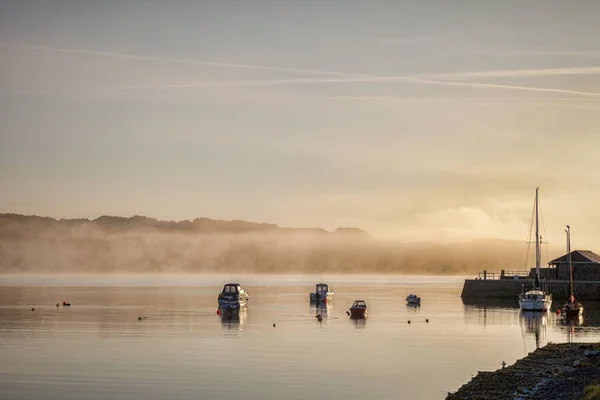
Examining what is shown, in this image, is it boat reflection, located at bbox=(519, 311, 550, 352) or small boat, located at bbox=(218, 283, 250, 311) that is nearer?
boat reflection, located at bbox=(519, 311, 550, 352)

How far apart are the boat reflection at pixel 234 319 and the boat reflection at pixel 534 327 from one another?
30.4 m

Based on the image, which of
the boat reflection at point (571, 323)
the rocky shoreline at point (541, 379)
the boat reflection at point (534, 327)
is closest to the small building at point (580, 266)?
the boat reflection at point (534, 327)

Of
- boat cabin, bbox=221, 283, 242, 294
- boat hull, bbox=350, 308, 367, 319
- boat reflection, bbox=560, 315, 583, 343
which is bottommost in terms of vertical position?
boat reflection, bbox=560, 315, 583, 343

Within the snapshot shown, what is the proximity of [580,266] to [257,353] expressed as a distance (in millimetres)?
92227

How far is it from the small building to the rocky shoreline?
88552 mm

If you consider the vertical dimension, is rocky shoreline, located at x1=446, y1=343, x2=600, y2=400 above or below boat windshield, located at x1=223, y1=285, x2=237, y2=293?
below

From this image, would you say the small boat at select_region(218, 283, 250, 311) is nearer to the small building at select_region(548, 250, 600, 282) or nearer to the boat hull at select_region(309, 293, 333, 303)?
the boat hull at select_region(309, 293, 333, 303)

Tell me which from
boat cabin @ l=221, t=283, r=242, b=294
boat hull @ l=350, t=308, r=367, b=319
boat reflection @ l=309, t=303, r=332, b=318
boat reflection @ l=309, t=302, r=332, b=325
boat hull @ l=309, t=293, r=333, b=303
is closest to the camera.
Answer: boat reflection @ l=309, t=302, r=332, b=325

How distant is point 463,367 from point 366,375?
7.72 m

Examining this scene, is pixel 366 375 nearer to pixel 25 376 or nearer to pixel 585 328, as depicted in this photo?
pixel 25 376

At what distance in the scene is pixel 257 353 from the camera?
2741 inches

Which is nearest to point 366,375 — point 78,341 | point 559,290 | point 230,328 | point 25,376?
point 25,376

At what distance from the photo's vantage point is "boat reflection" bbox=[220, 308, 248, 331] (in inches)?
3878

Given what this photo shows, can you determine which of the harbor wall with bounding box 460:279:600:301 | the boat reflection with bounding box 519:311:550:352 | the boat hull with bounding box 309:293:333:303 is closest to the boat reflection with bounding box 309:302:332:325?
the boat hull with bounding box 309:293:333:303
